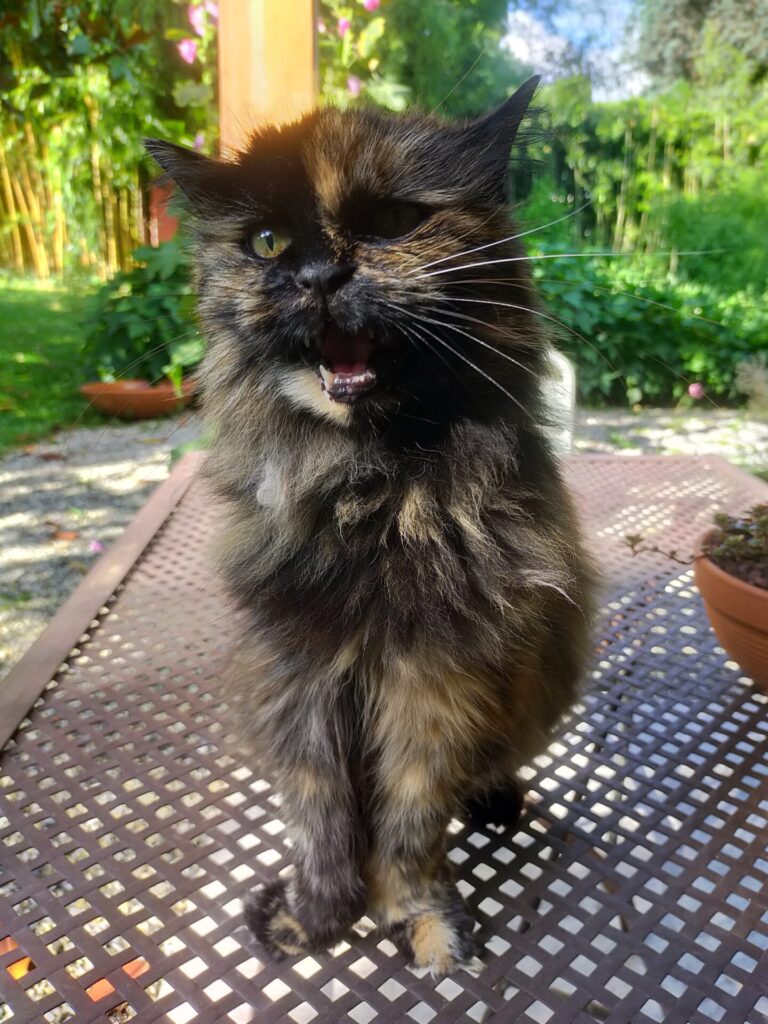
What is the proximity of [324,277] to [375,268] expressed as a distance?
2.1 inches

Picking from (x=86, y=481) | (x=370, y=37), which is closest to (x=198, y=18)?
(x=370, y=37)

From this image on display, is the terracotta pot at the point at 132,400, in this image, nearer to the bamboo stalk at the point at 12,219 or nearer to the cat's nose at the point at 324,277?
the cat's nose at the point at 324,277

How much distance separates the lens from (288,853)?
0.93 meters

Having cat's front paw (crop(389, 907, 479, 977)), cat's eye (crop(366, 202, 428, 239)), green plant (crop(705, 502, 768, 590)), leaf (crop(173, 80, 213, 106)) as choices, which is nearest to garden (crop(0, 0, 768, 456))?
leaf (crop(173, 80, 213, 106))

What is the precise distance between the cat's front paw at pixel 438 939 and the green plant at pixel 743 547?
0.64m

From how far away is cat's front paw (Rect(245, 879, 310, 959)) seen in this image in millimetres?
823

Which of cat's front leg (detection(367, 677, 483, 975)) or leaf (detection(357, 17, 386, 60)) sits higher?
leaf (detection(357, 17, 386, 60))

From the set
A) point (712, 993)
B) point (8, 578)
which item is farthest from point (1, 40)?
point (712, 993)

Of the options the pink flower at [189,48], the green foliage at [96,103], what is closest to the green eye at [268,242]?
the green foliage at [96,103]

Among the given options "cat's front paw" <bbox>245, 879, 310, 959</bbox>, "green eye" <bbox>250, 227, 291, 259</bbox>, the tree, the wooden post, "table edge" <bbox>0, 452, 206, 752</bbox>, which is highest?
the tree

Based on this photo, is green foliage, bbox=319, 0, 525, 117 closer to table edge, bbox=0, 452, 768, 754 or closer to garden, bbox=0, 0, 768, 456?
garden, bbox=0, 0, 768, 456

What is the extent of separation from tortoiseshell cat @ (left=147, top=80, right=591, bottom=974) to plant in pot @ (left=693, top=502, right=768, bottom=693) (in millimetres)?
365

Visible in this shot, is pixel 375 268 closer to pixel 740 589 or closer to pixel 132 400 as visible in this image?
pixel 740 589

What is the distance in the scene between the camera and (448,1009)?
2.40ft
